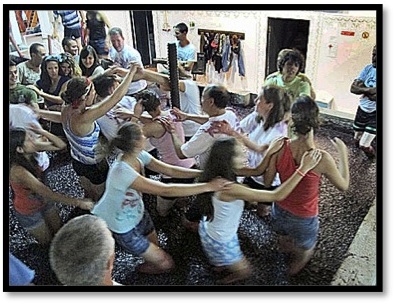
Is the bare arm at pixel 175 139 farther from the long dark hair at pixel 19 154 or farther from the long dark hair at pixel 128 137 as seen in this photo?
the long dark hair at pixel 19 154

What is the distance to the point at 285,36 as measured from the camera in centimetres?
174

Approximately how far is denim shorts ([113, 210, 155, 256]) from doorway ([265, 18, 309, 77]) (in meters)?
0.61

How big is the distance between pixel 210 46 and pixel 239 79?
14 centimetres

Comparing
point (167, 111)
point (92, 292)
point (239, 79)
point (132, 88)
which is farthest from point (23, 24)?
point (92, 292)

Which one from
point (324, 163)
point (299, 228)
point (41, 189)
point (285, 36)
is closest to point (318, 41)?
point (285, 36)

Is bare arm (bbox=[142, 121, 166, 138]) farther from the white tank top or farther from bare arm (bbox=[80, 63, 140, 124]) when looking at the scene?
the white tank top

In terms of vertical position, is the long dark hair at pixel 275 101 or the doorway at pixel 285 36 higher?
the doorway at pixel 285 36

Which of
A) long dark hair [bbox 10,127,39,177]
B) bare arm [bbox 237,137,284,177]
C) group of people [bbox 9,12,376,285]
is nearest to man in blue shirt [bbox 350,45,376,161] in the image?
group of people [bbox 9,12,376,285]

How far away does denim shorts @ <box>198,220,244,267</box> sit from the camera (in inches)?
71.3

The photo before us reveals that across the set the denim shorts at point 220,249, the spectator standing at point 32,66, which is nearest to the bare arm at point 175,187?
the denim shorts at point 220,249

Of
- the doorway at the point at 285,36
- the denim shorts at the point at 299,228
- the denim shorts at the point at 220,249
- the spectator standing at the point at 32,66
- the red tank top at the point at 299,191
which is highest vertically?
the doorway at the point at 285,36

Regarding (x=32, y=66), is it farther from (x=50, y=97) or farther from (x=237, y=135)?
(x=237, y=135)

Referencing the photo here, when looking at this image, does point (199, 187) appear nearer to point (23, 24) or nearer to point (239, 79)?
point (239, 79)

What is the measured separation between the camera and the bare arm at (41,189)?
1827 millimetres
